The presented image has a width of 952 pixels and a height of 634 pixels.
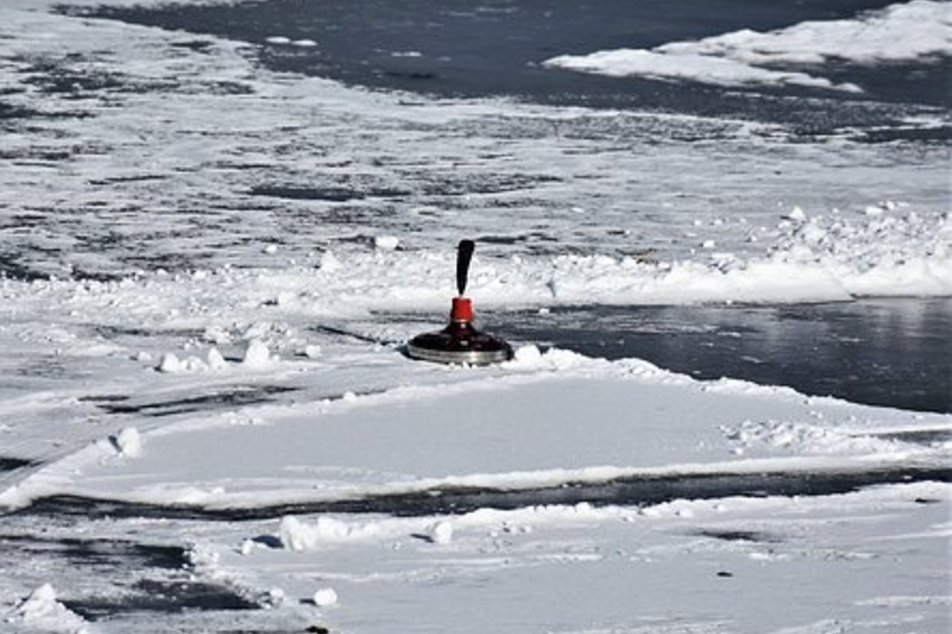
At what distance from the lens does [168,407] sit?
9406mm

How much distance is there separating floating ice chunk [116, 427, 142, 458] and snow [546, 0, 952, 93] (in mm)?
11756

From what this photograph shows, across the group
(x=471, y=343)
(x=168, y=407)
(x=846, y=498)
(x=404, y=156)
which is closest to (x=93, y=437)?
(x=168, y=407)

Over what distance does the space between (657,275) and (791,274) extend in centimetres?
69

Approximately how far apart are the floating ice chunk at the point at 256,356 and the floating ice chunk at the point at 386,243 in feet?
8.94

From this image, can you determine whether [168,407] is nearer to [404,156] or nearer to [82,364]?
[82,364]

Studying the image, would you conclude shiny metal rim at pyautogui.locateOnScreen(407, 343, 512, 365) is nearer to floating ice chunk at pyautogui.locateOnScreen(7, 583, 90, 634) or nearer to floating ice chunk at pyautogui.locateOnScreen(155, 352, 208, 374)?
floating ice chunk at pyautogui.locateOnScreen(155, 352, 208, 374)

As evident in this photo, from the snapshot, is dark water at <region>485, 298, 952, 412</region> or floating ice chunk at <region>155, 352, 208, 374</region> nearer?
A: floating ice chunk at <region>155, 352, 208, 374</region>

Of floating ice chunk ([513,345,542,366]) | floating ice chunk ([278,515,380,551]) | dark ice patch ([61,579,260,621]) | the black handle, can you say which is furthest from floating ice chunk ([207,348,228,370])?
dark ice patch ([61,579,260,621])

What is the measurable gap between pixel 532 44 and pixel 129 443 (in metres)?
13.8

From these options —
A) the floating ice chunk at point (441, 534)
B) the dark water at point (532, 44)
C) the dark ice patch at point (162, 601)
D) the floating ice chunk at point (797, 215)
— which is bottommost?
the dark ice patch at point (162, 601)

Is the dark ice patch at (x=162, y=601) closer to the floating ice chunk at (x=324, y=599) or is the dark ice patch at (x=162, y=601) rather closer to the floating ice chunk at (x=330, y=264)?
the floating ice chunk at (x=324, y=599)

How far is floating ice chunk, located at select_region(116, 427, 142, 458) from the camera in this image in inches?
341

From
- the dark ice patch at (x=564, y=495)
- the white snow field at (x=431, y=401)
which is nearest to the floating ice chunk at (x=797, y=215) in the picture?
the white snow field at (x=431, y=401)

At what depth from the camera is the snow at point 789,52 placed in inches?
798
